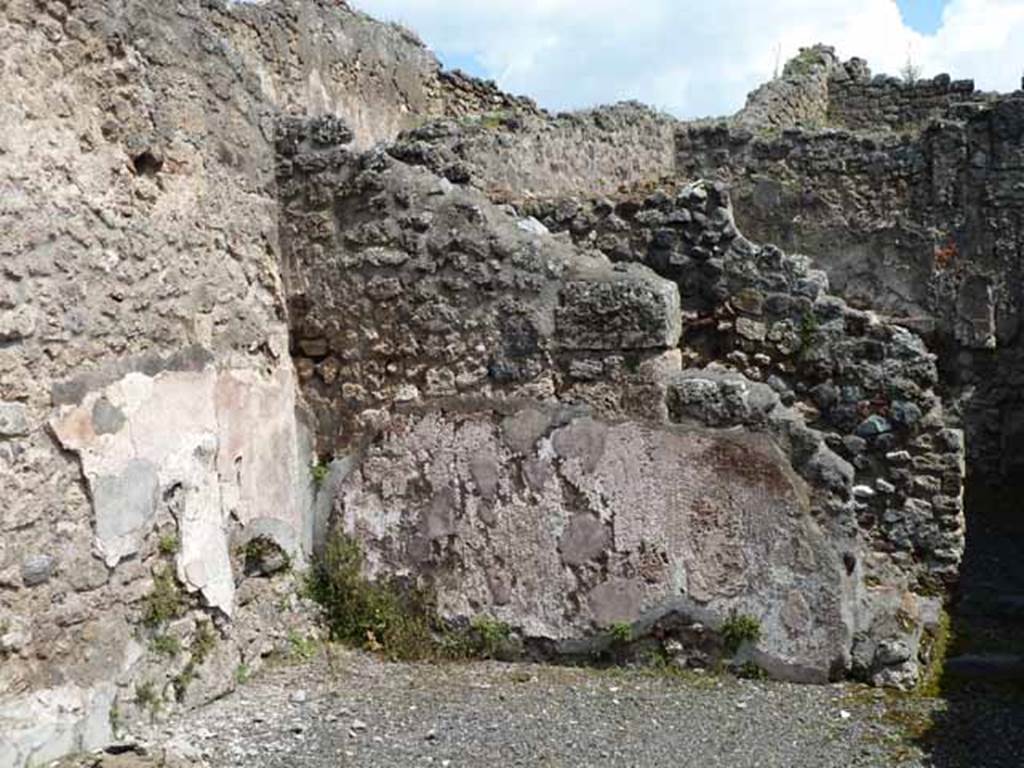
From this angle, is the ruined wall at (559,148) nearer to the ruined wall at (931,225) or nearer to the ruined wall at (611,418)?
the ruined wall at (931,225)

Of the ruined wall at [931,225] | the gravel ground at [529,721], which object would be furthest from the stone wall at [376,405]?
the ruined wall at [931,225]

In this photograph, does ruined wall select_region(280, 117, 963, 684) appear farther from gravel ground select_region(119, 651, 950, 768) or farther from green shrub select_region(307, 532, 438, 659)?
gravel ground select_region(119, 651, 950, 768)

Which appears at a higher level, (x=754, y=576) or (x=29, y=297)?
(x=29, y=297)

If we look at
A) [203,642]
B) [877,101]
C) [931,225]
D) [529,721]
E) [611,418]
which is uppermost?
[877,101]

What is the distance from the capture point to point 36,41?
14.4 feet

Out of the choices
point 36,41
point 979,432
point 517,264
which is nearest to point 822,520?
point 517,264

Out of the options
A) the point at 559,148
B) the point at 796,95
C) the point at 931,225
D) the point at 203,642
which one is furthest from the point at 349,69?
the point at 203,642

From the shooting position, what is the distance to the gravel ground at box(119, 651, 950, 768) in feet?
14.6

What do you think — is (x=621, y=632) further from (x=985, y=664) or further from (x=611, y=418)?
(x=985, y=664)

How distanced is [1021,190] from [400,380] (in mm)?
6308

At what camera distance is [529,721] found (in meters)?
4.81

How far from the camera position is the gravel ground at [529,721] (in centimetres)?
446

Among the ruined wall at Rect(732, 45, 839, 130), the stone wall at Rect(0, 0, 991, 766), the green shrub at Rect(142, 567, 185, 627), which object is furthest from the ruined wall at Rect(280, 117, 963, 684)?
the ruined wall at Rect(732, 45, 839, 130)

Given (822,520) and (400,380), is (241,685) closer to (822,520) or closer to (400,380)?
(400,380)
